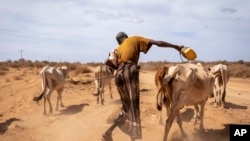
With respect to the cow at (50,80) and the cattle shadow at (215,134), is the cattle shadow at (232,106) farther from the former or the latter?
the cow at (50,80)

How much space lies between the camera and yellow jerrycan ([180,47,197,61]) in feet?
24.3

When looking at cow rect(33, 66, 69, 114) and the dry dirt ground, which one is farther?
cow rect(33, 66, 69, 114)

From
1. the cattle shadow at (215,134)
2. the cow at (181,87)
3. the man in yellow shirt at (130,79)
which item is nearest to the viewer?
the man in yellow shirt at (130,79)

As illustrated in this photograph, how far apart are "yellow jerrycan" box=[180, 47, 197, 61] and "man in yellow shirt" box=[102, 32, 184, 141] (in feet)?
0.29

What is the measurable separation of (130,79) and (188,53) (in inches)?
52.8

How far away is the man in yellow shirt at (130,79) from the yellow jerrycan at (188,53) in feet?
0.29

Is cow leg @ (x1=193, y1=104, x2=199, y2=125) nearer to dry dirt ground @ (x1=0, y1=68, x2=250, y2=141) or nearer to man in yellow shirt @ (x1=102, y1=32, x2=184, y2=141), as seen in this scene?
dry dirt ground @ (x1=0, y1=68, x2=250, y2=141)

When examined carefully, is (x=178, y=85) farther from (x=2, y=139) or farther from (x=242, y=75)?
(x=242, y=75)

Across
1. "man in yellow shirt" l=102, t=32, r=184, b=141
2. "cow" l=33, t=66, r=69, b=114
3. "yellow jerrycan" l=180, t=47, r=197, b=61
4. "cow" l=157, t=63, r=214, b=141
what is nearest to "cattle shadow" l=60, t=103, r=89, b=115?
"cow" l=33, t=66, r=69, b=114

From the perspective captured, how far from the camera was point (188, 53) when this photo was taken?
746 centimetres

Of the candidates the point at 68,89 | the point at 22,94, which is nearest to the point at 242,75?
the point at 68,89

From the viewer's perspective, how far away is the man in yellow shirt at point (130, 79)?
7215 millimetres

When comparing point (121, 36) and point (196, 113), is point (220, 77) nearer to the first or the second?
point (196, 113)

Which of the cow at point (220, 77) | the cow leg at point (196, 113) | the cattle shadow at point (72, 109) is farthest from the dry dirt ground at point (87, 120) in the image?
the cow at point (220, 77)
